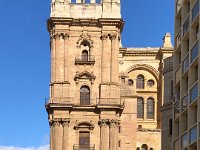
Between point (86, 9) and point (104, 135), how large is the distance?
47.4 ft

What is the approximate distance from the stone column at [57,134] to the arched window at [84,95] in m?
3.67

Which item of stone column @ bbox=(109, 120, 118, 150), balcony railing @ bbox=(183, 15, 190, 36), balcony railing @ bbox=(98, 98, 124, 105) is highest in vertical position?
balcony railing @ bbox=(98, 98, 124, 105)

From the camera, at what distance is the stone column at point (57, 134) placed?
70562 mm

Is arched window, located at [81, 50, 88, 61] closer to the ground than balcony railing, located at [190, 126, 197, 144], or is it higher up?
higher up

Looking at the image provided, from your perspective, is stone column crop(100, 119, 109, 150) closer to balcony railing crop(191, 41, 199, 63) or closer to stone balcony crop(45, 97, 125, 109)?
stone balcony crop(45, 97, 125, 109)

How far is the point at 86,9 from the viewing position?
7519cm

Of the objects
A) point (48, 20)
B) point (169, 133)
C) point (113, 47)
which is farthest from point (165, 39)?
point (169, 133)

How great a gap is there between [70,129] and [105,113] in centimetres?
410

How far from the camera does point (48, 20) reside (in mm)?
73812

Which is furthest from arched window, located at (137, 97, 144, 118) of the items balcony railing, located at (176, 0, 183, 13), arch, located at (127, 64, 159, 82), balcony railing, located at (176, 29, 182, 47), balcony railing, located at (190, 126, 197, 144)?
balcony railing, located at (190, 126, 197, 144)

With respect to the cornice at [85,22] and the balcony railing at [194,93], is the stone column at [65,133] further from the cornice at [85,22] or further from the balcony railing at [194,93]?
the balcony railing at [194,93]

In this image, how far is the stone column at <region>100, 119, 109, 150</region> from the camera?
70875mm

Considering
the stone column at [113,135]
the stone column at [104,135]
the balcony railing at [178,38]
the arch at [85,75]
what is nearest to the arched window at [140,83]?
the arch at [85,75]

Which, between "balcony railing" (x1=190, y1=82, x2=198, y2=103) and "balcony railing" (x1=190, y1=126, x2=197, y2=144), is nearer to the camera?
"balcony railing" (x1=190, y1=126, x2=197, y2=144)
